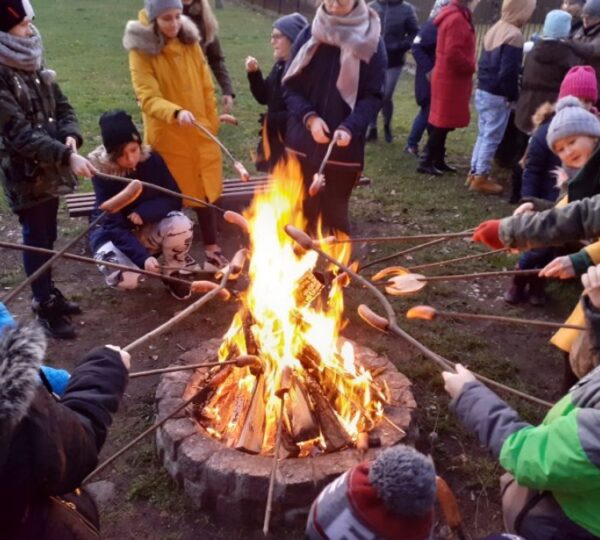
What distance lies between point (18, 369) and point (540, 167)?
4771 mm

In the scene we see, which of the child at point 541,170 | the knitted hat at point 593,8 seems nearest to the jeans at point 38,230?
the child at point 541,170

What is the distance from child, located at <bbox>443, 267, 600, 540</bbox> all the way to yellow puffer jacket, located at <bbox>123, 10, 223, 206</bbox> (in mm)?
3300

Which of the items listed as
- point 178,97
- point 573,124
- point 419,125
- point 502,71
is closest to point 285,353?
point 573,124

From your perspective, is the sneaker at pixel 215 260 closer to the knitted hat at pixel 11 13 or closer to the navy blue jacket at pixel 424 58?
the knitted hat at pixel 11 13

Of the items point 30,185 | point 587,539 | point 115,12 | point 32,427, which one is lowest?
point 115,12

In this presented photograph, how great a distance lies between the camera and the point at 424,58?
8383mm

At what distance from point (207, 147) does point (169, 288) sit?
1198 millimetres

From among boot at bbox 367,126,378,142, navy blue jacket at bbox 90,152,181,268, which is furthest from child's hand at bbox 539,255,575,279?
boot at bbox 367,126,378,142

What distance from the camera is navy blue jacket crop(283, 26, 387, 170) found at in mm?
4738

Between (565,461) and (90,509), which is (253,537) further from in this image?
(565,461)

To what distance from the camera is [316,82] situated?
4832 mm

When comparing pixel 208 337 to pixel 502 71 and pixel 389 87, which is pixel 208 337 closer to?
pixel 502 71

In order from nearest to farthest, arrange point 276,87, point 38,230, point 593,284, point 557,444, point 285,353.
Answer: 1. point 557,444
2. point 593,284
3. point 285,353
4. point 38,230
5. point 276,87

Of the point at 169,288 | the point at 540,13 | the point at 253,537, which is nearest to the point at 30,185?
the point at 169,288
